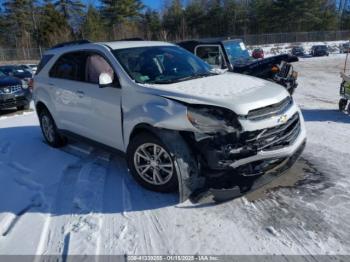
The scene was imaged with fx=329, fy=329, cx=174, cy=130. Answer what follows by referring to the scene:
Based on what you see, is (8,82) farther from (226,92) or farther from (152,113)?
(226,92)

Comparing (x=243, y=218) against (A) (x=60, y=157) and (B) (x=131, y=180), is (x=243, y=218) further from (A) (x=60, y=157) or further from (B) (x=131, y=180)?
(A) (x=60, y=157)

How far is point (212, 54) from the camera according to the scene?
9.89m

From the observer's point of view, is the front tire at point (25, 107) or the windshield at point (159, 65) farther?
the front tire at point (25, 107)

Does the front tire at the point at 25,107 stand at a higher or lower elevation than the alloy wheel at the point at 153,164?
lower

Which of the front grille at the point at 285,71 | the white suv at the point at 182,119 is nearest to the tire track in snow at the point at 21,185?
the white suv at the point at 182,119

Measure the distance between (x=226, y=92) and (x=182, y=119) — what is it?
653mm

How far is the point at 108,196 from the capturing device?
4.16 metres

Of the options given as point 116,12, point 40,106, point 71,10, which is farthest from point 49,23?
point 40,106

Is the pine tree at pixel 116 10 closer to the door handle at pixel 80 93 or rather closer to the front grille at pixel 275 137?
the door handle at pixel 80 93

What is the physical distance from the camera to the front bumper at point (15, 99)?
1077cm

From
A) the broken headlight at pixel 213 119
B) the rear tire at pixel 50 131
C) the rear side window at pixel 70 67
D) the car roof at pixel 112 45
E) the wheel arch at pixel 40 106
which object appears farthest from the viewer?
the wheel arch at pixel 40 106

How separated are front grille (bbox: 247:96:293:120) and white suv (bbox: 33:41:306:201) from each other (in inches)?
0.5

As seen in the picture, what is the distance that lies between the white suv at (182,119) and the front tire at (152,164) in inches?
0.5

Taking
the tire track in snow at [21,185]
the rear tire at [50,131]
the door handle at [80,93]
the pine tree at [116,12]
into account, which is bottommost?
the tire track in snow at [21,185]
